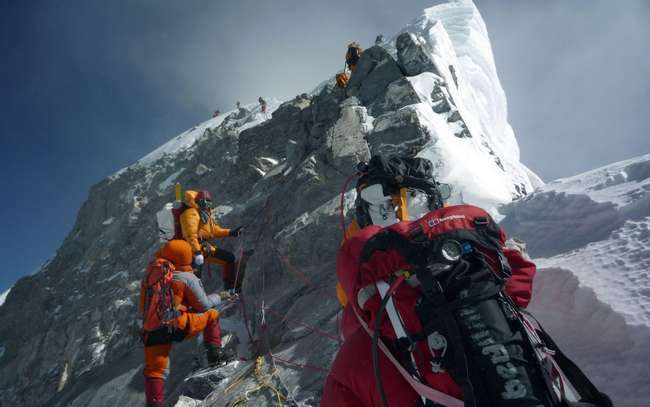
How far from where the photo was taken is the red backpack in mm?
4145

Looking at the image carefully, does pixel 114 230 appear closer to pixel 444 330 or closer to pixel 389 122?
pixel 389 122

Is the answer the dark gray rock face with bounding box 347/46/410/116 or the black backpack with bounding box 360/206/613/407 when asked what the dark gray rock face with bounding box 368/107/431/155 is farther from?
the black backpack with bounding box 360/206/613/407

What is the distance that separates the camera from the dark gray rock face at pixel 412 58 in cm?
1259

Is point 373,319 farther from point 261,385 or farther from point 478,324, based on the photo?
point 261,385

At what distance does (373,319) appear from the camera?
144cm

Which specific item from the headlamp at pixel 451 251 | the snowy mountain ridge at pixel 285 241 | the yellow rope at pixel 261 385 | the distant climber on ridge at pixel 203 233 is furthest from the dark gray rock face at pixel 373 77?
the headlamp at pixel 451 251

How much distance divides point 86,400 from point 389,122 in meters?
9.19

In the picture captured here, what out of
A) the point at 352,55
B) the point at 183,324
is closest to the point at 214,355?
the point at 183,324

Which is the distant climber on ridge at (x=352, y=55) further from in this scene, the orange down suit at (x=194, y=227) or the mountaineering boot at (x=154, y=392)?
the mountaineering boot at (x=154, y=392)

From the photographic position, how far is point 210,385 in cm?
429

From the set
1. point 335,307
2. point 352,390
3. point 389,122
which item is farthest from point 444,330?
point 389,122

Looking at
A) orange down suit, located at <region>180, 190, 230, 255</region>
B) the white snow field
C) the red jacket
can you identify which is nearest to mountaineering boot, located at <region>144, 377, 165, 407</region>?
orange down suit, located at <region>180, 190, 230, 255</region>

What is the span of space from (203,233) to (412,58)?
34.0 feet

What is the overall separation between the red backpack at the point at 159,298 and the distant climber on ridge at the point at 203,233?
1.13m
